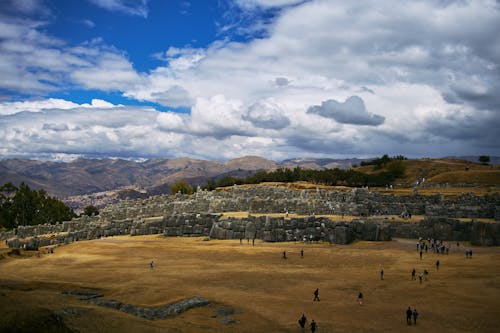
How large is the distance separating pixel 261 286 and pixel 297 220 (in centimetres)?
2545

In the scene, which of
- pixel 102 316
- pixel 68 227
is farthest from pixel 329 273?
pixel 68 227

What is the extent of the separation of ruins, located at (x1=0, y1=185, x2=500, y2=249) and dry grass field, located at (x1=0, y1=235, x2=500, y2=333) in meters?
2.76

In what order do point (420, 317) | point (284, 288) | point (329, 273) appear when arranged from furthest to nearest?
1. point (329, 273)
2. point (284, 288)
3. point (420, 317)

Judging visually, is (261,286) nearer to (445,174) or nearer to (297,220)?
(297,220)

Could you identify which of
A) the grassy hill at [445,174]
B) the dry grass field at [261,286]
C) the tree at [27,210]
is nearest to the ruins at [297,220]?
the dry grass field at [261,286]

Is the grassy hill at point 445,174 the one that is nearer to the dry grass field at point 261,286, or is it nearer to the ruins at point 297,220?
the ruins at point 297,220

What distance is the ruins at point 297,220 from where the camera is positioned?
182 feet

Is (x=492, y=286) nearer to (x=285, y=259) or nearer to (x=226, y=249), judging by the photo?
(x=285, y=259)

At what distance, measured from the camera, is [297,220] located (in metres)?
A: 59.5

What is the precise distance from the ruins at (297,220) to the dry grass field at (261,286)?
2.76 meters

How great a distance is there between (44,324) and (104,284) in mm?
23242

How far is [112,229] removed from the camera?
247ft

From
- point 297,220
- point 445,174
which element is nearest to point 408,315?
point 297,220

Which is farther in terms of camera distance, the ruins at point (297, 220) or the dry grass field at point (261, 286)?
the ruins at point (297, 220)
